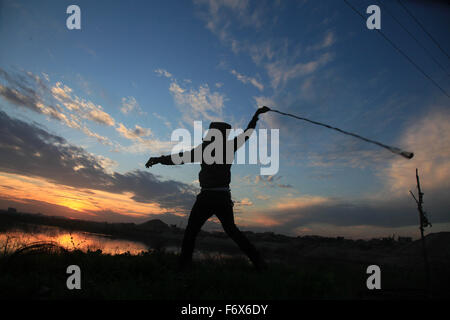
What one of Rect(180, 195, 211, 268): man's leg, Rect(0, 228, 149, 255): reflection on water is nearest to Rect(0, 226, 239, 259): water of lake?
Rect(0, 228, 149, 255): reflection on water

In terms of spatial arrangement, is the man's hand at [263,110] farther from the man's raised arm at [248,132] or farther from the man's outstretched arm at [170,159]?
A: the man's outstretched arm at [170,159]

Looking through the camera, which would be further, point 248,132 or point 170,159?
point 170,159

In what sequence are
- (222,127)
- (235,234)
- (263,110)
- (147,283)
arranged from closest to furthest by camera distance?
(147,283) < (235,234) < (263,110) < (222,127)

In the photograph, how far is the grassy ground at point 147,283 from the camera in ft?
10.4

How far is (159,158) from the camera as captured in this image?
5316 mm

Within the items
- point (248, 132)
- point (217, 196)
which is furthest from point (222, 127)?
point (217, 196)

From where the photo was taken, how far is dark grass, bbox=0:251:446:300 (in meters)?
3.15

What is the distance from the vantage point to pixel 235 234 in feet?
15.3

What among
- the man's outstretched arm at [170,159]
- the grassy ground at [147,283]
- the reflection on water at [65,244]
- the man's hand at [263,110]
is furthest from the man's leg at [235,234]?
the reflection on water at [65,244]

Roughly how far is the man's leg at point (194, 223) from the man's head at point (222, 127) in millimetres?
1409

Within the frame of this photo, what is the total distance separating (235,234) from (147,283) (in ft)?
5.68

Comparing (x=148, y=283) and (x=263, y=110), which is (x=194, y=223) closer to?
(x=148, y=283)
